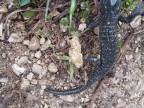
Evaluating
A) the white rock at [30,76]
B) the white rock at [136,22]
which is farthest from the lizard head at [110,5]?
the white rock at [30,76]

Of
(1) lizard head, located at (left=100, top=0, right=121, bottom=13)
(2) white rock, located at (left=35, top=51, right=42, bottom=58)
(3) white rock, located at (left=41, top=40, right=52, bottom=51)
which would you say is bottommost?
(2) white rock, located at (left=35, top=51, right=42, bottom=58)

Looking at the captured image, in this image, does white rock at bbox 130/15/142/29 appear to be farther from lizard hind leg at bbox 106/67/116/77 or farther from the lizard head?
lizard hind leg at bbox 106/67/116/77

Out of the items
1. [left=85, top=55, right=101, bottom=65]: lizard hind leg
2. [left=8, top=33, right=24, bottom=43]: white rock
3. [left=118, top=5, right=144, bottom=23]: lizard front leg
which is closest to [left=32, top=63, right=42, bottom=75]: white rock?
[left=8, top=33, right=24, bottom=43]: white rock

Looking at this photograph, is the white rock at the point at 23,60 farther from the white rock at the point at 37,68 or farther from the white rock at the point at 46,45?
the white rock at the point at 46,45

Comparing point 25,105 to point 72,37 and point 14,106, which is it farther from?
point 72,37

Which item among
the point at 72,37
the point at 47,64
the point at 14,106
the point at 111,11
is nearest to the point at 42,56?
the point at 47,64

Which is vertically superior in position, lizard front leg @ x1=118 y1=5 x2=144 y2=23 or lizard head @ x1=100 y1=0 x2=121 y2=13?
lizard head @ x1=100 y1=0 x2=121 y2=13

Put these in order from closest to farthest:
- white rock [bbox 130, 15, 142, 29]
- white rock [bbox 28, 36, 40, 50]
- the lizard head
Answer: the lizard head
white rock [bbox 28, 36, 40, 50]
white rock [bbox 130, 15, 142, 29]
